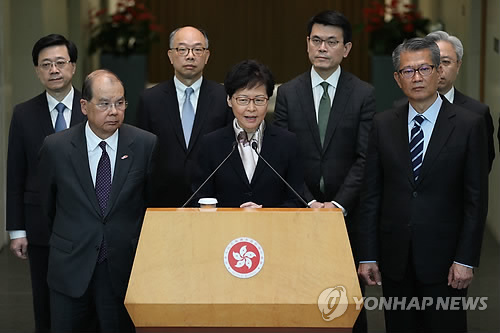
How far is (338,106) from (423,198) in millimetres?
1024

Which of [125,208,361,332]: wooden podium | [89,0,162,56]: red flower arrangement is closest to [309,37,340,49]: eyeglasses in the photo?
[125,208,361,332]: wooden podium

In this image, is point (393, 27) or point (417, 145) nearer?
point (417, 145)

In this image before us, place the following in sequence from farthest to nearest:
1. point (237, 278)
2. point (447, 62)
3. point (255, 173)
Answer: point (447, 62)
point (255, 173)
point (237, 278)

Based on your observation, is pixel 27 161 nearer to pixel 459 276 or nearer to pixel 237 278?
pixel 237 278

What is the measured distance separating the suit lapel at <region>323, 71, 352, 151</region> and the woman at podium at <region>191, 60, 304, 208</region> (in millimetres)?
614

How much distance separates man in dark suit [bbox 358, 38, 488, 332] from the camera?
165 inches

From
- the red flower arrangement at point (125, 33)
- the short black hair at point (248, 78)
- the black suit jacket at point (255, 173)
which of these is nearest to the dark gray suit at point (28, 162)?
the black suit jacket at point (255, 173)

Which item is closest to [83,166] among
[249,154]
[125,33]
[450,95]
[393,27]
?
[249,154]

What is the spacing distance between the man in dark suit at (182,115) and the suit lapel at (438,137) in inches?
55.9

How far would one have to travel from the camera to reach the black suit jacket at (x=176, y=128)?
17.4ft

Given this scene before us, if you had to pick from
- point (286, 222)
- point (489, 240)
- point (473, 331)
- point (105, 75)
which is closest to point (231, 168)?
point (105, 75)

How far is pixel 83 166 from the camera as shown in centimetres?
427

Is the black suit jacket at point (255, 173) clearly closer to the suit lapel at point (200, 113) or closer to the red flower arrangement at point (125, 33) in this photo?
the suit lapel at point (200, 113)

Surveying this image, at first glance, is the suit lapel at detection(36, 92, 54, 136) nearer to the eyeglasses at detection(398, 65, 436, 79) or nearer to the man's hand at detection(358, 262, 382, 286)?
the man's hand at detection(358, 262, 382, 286)
